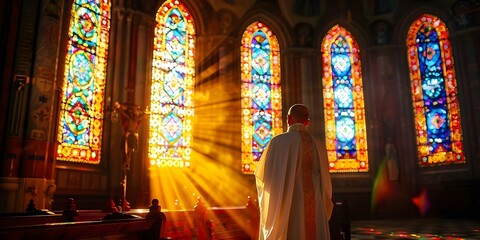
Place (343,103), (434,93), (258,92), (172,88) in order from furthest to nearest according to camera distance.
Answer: (343,103) < (258,92) < (434,93) < (172,88)

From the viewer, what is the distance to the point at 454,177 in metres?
12.9

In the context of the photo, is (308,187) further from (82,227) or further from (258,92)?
(258,92)

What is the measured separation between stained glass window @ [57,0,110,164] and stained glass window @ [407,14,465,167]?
1001 centimetres

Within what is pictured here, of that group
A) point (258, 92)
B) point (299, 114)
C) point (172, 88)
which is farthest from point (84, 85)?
point (299, 114)

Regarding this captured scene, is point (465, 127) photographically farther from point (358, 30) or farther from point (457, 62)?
point (358, 30)

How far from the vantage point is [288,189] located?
3.91 m

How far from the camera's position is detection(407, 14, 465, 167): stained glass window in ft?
43.9

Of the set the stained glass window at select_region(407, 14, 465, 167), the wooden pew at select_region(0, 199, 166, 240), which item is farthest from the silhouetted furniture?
the stained glass window at select_region(407, 14, 465, 167)

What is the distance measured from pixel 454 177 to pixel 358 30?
587 centimetres

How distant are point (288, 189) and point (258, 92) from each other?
10397mm

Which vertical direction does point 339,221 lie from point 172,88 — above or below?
below

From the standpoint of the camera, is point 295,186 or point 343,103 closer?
point 295,186

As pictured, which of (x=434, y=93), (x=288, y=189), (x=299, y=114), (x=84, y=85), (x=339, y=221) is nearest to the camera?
(x=288, y=189)

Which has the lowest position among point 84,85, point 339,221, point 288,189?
point 339,221
